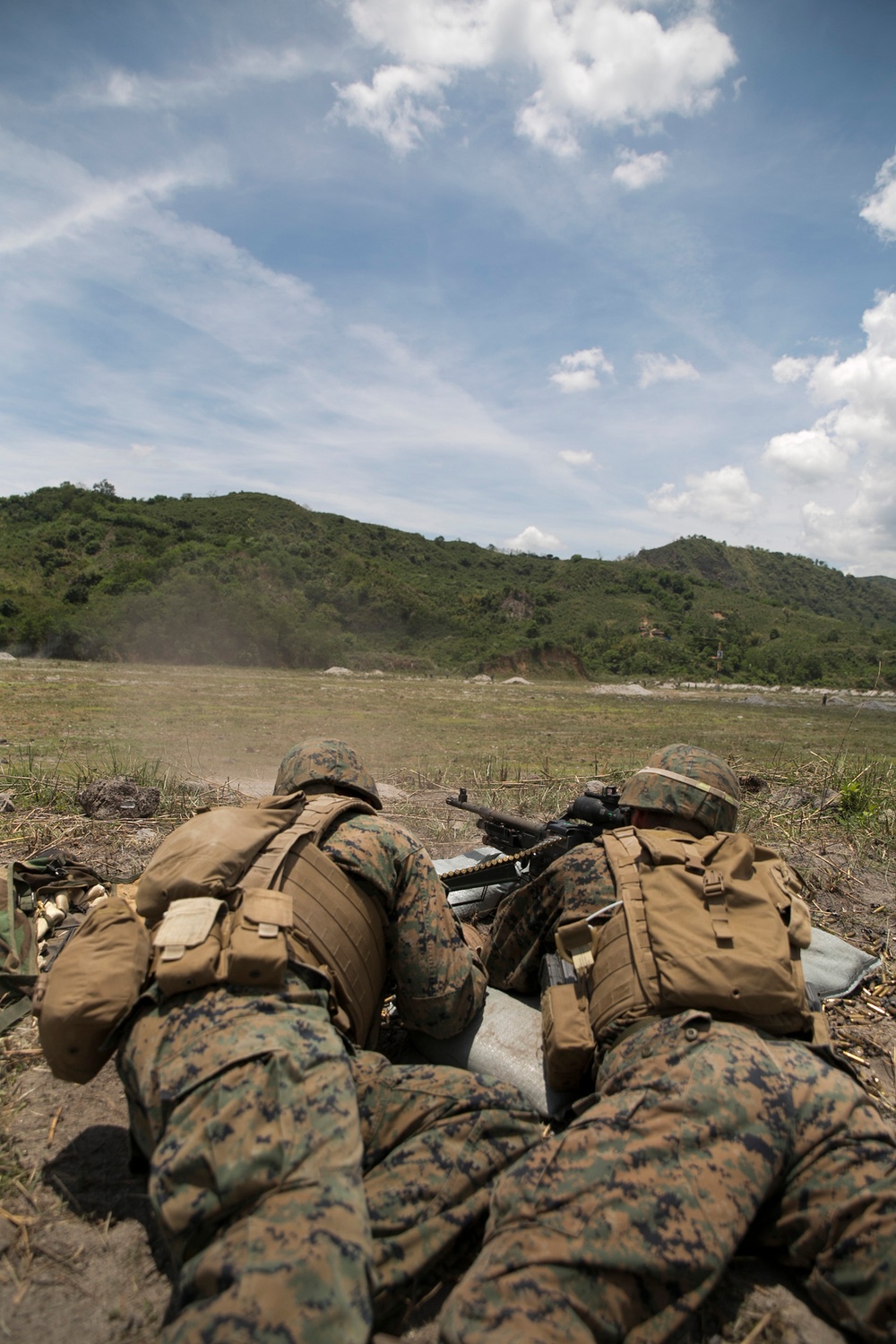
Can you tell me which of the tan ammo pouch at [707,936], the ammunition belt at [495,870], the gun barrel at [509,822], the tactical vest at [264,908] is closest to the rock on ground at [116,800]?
the gun barrel at [509,822]

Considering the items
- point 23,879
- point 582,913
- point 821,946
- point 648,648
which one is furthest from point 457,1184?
point 648,648

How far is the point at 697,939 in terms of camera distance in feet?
7.91

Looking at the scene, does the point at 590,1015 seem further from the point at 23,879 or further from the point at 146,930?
the point at 23,879

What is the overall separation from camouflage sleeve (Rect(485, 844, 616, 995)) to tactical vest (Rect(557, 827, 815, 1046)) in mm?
91

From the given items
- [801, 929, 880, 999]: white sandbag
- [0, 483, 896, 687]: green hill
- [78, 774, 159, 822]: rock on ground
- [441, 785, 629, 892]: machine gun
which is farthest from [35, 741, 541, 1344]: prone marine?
[0, 483, 896, 687]: green hill

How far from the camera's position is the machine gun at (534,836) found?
12.5 ft

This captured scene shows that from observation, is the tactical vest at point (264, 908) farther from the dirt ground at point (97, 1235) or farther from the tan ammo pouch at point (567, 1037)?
the dirt ground at point (97, 1235)

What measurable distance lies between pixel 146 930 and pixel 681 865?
173cm

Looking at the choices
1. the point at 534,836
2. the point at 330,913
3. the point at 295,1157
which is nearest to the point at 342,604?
the point at 534,836

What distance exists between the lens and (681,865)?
2.64 m

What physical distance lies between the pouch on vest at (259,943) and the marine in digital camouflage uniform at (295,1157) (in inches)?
2.1

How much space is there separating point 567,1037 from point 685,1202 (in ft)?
2.53

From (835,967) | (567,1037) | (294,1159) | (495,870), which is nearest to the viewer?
(294,1159)

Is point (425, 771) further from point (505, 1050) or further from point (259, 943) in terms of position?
point (259, 943)
